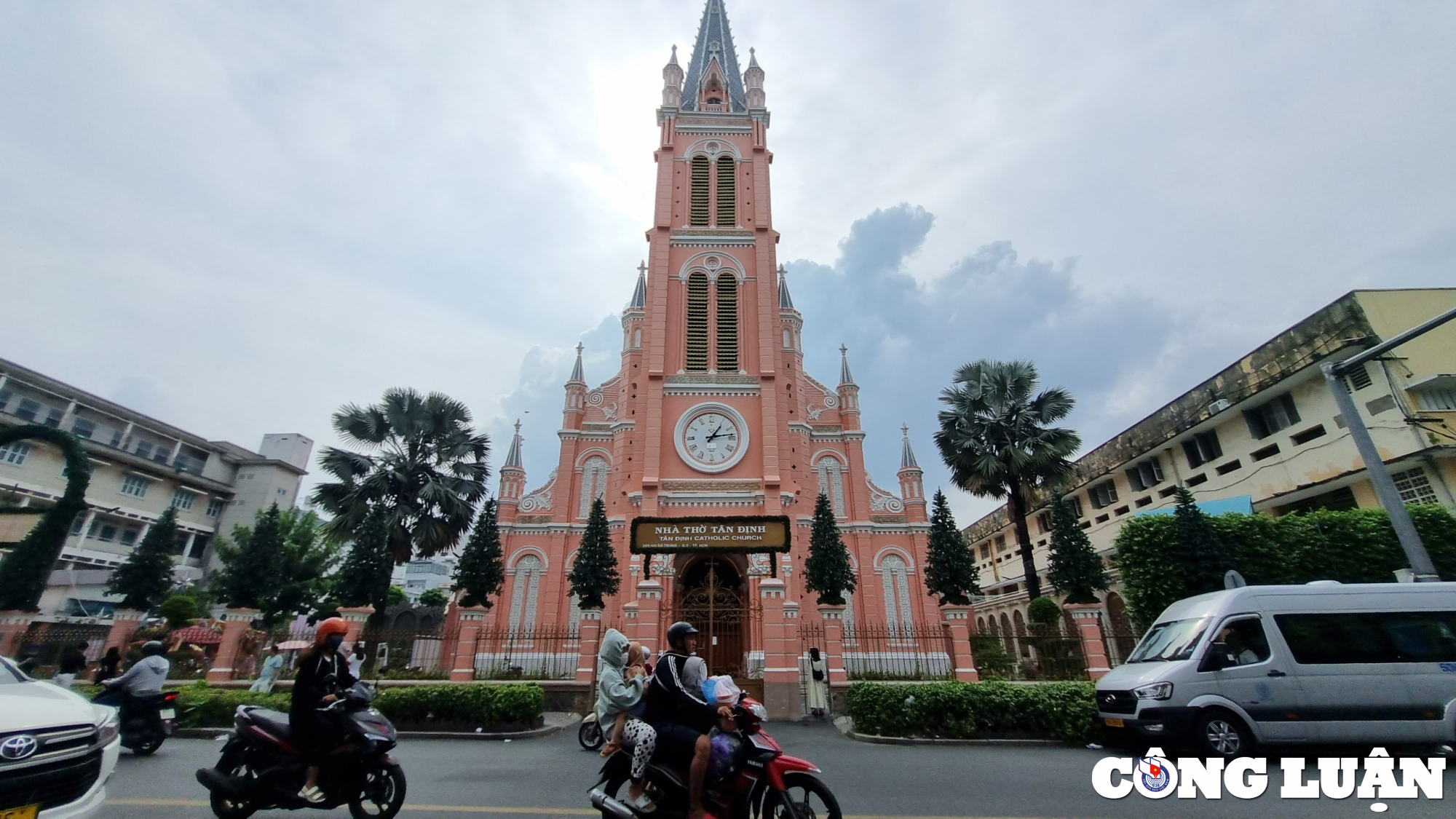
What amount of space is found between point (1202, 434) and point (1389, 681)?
1907cm

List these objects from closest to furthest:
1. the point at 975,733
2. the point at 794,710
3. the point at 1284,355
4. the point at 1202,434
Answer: the point at 975,733 → the point at 794,710 → the point at 1284,355 → the point at 1202,434

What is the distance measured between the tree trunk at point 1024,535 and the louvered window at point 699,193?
16360mm

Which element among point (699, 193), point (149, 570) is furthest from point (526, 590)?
point (699, 193)

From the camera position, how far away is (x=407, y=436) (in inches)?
825

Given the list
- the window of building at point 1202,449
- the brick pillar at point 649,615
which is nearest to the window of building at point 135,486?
the brick pillar at point 649,615

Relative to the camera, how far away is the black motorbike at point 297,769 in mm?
4629

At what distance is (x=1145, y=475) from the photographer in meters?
25.9

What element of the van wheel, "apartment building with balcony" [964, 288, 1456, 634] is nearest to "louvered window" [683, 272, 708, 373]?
"apartment building with balcony" [964, 288, 1456, 634]

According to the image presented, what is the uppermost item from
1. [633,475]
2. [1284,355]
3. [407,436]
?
[1284,355]

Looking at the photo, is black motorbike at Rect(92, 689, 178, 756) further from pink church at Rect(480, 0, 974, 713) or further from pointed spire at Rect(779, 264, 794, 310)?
pointed spire at Rect(779, 264, 794, 310)

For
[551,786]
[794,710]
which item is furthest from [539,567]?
[551,786]

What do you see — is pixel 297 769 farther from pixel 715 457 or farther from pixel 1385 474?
pixel 715 457

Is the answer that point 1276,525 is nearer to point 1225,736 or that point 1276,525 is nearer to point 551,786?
point 1225,736

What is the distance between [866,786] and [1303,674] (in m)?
5.55
